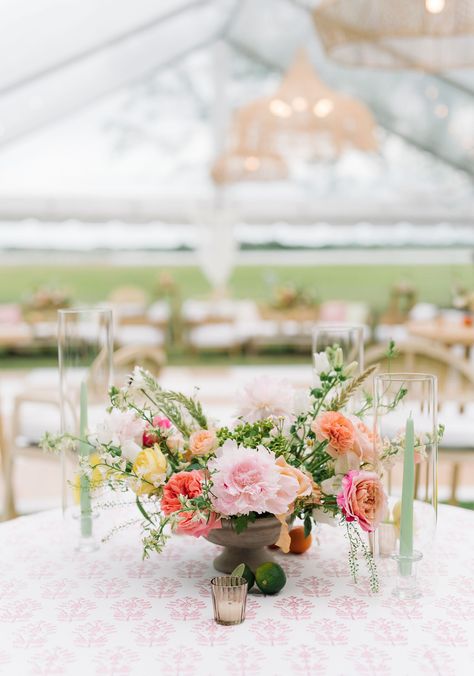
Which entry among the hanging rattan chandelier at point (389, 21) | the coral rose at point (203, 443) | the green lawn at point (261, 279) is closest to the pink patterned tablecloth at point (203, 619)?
the coral rose at point (203, 443)

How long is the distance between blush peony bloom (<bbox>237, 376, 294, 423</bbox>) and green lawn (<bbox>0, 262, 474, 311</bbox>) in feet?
35.3

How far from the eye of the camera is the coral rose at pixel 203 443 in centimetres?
135

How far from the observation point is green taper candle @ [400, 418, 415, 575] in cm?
133

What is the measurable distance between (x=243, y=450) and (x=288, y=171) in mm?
6154

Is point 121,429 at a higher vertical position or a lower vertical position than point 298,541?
higher

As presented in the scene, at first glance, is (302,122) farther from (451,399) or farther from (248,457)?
(248,457)

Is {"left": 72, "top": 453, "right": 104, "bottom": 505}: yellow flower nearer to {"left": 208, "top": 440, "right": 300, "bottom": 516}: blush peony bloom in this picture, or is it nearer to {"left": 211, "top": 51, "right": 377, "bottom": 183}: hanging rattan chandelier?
{"left": 208, "top": 440, "right": 300, "bottom": 516}: blush peony bloom

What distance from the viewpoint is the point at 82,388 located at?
5.26ft

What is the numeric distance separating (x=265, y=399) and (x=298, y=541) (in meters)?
0.27

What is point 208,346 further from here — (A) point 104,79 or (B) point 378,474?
(B) point 378,474

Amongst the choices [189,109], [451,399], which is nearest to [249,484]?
[451,399]

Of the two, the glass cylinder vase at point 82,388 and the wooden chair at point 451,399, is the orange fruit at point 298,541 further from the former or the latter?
the wooden chair at point 451,399

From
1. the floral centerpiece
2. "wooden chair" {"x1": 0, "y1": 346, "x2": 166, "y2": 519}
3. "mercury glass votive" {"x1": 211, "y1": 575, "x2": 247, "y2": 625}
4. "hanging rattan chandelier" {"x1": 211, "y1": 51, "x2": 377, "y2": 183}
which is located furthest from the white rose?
"hanging rattan chandelier" {"x1": 211, "y1": 51, "x2": 377, "y2": 183}

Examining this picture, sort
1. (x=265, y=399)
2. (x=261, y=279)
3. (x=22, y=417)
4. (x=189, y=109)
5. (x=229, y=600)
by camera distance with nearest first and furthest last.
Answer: (x=229, y=600) → (x=265, y=399) → (x=22, y=417) → (x=189, y=109) → (x=261, y=279)
